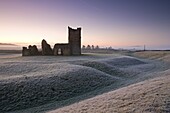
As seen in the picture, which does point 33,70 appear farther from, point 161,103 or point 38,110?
point 161,103

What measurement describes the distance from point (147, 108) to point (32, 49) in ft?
161

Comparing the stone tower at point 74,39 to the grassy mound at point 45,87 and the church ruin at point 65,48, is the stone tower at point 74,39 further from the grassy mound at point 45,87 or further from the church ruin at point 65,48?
the grassy mound at point 45,87

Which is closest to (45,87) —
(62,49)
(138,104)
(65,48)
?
(138,104)

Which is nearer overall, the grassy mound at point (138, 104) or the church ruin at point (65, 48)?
the grassy mound at point (138, 104)

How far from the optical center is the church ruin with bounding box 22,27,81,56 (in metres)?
53.9

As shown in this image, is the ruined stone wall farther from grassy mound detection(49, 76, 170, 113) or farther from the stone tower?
grassy mound detection(49, 76, 170, 113)

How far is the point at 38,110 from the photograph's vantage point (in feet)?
52.6

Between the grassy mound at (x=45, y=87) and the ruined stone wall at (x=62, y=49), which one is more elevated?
the ruined stone wall at (x=62, y=49)

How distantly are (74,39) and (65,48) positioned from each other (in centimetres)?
359

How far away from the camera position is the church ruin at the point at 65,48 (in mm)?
53906

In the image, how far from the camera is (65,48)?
54781 millimetres

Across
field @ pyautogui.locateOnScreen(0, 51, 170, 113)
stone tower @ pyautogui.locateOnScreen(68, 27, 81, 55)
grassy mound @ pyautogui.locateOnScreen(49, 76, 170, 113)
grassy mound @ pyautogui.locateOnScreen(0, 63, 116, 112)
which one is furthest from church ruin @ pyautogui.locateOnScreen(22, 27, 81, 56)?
grassy mound @ pyautogui.locateOnScreen(49, 76, 170, 113)

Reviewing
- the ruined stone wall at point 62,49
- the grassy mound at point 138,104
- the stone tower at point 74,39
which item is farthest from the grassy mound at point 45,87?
the ruined stone wall at point 62,49

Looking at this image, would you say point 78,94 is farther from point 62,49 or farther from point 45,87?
point 62,49
